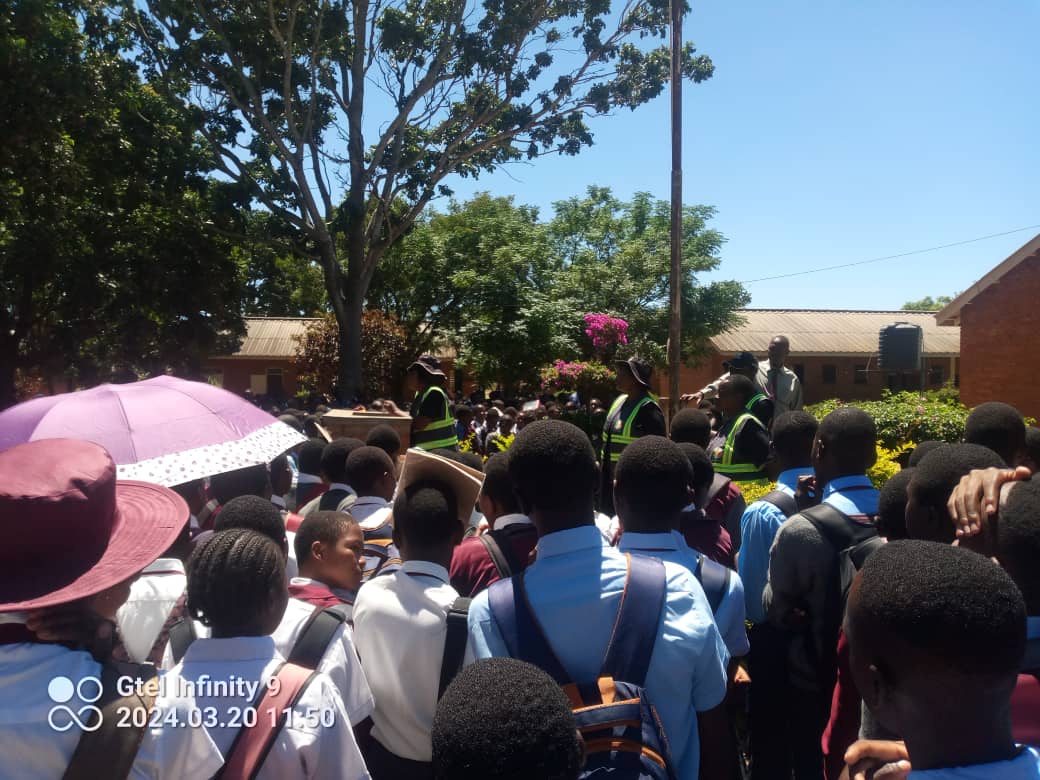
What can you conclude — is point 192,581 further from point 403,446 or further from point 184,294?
point 184,294

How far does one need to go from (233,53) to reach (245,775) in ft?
47.4

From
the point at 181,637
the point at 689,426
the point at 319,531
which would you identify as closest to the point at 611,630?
the point at 181,637

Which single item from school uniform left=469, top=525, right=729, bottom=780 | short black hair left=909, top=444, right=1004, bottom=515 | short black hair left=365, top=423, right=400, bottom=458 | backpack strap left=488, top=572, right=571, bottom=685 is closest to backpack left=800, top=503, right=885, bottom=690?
short black hair left=909, top=444, right=1004, bottom=515

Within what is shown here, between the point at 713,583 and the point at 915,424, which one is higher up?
the point at 713,583

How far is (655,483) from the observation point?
2.63 meters

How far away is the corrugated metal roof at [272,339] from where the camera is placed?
30.3 metres

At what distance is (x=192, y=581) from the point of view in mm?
1976

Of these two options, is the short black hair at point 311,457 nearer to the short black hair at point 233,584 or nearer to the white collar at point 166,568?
the white collar at point 166,568

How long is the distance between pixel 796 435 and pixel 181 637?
118 inches

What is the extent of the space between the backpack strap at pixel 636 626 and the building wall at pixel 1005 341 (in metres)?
15.4

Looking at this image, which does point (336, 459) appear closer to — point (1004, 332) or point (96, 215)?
point (96, 215)

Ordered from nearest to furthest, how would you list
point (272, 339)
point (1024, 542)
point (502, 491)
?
1. point (1024, 542)
2. point (502, 491)
3. point (272, 339)

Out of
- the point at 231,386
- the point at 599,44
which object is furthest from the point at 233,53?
the point at 231,386

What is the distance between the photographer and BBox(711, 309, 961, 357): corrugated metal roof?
99.8 feet
